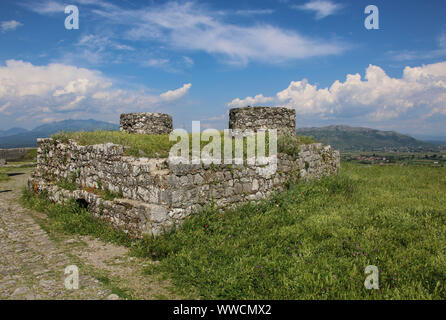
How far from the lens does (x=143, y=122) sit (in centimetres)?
1287

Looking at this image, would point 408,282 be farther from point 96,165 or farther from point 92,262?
point 96,165

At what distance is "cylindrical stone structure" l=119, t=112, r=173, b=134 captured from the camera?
12859mm

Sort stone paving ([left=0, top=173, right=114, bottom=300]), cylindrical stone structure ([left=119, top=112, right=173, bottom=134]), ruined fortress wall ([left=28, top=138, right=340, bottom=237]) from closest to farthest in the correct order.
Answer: stone paving ([left=0, top=173, right=114, bottom=300]), ruined fortress wall ([left=28, top=138, right=340, bottom=237]), cylindrical stone structure ([left=119, top=112, right=173, bottom=134])

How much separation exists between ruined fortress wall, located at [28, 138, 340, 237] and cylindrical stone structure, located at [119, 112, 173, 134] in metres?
3.28

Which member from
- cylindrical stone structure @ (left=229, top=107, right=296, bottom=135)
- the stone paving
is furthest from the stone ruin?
the stone paving

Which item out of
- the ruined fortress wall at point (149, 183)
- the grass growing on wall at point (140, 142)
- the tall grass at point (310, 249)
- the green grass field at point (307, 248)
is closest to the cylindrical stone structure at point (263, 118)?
the grass growing on wall at point (140, 142)

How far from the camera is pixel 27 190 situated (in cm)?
1212

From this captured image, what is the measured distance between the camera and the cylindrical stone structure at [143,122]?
1286cm

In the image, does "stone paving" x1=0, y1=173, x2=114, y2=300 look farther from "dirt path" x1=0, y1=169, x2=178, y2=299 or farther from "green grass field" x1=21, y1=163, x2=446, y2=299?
"green grass field" x1=21, y1=163, x2=446, y2=299

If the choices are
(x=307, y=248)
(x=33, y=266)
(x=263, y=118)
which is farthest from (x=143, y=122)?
(x=307, y=248)

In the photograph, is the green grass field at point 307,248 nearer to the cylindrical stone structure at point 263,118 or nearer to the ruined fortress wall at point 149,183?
the ruined fortress wall at point 149,183
